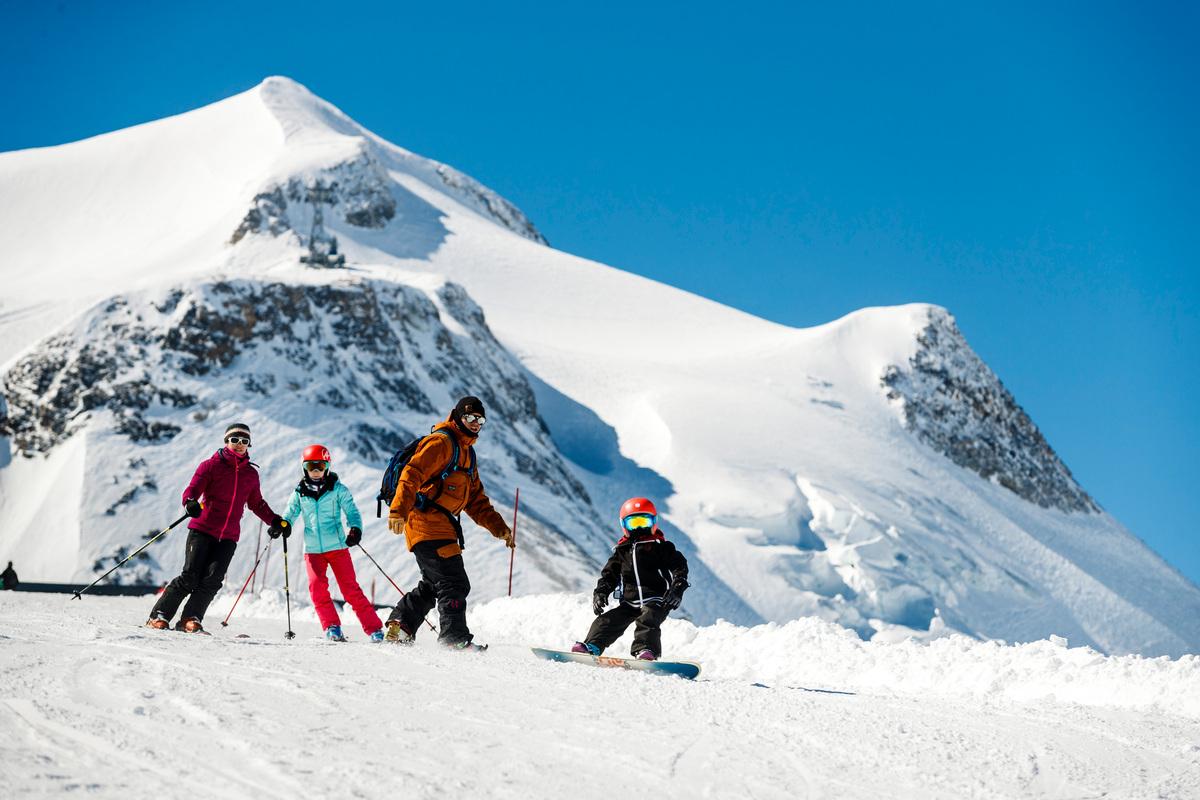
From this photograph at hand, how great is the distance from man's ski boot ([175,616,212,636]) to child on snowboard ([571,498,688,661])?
9.69 feet

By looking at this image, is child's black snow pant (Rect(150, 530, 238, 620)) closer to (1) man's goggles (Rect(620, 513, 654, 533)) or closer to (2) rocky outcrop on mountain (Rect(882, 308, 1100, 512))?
(1) man's goggles (Rect(620, 513, 654, 533))

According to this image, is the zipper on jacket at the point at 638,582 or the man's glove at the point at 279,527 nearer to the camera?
the zipper on jacket at the point at 638,582

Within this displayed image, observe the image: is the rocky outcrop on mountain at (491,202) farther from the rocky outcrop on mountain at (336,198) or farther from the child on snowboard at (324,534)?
the child on snowboard at (324,534)

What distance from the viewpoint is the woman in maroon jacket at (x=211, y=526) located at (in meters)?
9.01

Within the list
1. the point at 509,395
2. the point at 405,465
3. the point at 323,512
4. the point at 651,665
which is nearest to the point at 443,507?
the point at 405,465

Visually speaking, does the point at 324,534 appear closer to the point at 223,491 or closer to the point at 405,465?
the point at 223,491

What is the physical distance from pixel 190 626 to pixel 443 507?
2.30 meters

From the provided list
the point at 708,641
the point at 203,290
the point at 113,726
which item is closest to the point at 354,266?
the point at 203,290

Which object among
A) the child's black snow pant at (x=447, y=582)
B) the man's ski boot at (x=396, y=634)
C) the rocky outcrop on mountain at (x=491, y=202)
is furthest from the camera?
the rocky outcrop on mountain at (x=491, y=202)

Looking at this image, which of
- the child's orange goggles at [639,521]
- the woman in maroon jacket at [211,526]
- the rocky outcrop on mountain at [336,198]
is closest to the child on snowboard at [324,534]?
the woman in maroon jacket at [211,526]

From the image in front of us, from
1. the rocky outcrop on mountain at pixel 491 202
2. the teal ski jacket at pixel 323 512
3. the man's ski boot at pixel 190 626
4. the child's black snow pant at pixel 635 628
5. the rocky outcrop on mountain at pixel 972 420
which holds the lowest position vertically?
the man's ski boot at pixel 190 626

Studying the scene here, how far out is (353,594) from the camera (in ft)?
30.7

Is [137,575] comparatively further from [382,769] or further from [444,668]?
[382,769]

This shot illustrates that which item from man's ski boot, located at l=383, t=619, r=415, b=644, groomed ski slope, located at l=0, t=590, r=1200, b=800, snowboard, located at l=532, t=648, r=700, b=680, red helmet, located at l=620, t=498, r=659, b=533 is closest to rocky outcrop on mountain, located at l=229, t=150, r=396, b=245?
man's ski boot, located at l=383, t=619, r=415, b=644
